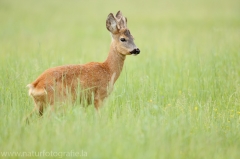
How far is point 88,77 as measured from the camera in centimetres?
739

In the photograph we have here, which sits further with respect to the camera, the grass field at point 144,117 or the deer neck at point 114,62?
the deer neck at point 114,62

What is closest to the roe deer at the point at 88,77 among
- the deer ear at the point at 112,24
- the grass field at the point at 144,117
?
the deer ear at the point at 112,24

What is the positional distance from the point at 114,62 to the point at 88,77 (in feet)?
2.89

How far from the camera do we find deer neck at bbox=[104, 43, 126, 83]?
315 inches

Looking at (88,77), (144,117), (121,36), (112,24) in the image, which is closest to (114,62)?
(121,36)

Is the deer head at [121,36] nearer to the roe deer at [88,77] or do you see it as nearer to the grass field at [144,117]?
the roe deer at [88,77]

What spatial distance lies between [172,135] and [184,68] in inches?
198

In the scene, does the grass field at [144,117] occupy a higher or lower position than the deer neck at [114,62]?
lower

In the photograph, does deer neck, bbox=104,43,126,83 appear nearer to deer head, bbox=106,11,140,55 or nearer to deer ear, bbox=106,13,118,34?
deer head, bbox=106,11,140,55

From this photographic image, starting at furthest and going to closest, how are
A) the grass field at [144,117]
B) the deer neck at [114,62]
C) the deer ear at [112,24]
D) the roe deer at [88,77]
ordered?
the deer ear at [112,24] < the deer neck at [114,62] < the roe deer at [88,77] < the grass field at [144,117]

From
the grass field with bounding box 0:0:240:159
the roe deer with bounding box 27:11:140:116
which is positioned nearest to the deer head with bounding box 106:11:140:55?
the roe deer with bounding box 27:11:140:116

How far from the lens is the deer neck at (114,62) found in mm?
7992

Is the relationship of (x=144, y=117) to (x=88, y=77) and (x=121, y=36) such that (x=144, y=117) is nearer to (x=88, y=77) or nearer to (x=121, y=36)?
(x=88, y=77)

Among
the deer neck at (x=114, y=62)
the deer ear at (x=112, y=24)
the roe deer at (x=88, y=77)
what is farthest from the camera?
the deer ear at (x=112, y=24)
